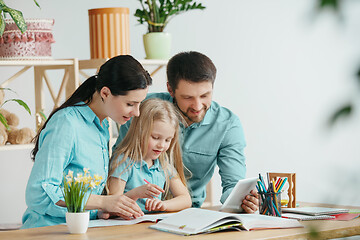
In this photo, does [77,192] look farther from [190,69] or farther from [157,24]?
[157,24]

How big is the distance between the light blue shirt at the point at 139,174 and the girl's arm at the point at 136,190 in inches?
0.9

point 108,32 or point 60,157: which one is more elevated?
point 108,32

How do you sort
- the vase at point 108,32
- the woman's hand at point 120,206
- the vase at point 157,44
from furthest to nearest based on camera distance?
the vase at point 157,44 → the vase at point 108,32 → the woman's hand at point 120,206

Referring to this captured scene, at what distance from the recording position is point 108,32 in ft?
10.2

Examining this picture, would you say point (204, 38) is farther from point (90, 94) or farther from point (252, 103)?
point (90, 94)

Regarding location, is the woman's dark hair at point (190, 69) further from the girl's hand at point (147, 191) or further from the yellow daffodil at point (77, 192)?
the yellow daffodil at point (77, 192)

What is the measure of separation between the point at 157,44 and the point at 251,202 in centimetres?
158

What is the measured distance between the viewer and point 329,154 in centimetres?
429

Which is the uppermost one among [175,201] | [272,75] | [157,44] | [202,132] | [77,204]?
[157,44]

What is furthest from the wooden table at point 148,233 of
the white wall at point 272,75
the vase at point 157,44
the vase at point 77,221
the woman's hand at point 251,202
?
the white wall at point 272,75

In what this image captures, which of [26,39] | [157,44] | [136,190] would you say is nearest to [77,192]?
[136,190]

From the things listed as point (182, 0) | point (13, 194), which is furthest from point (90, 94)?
point (13, 194)

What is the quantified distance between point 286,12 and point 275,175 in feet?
8.33

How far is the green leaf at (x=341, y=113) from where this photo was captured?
173mm
